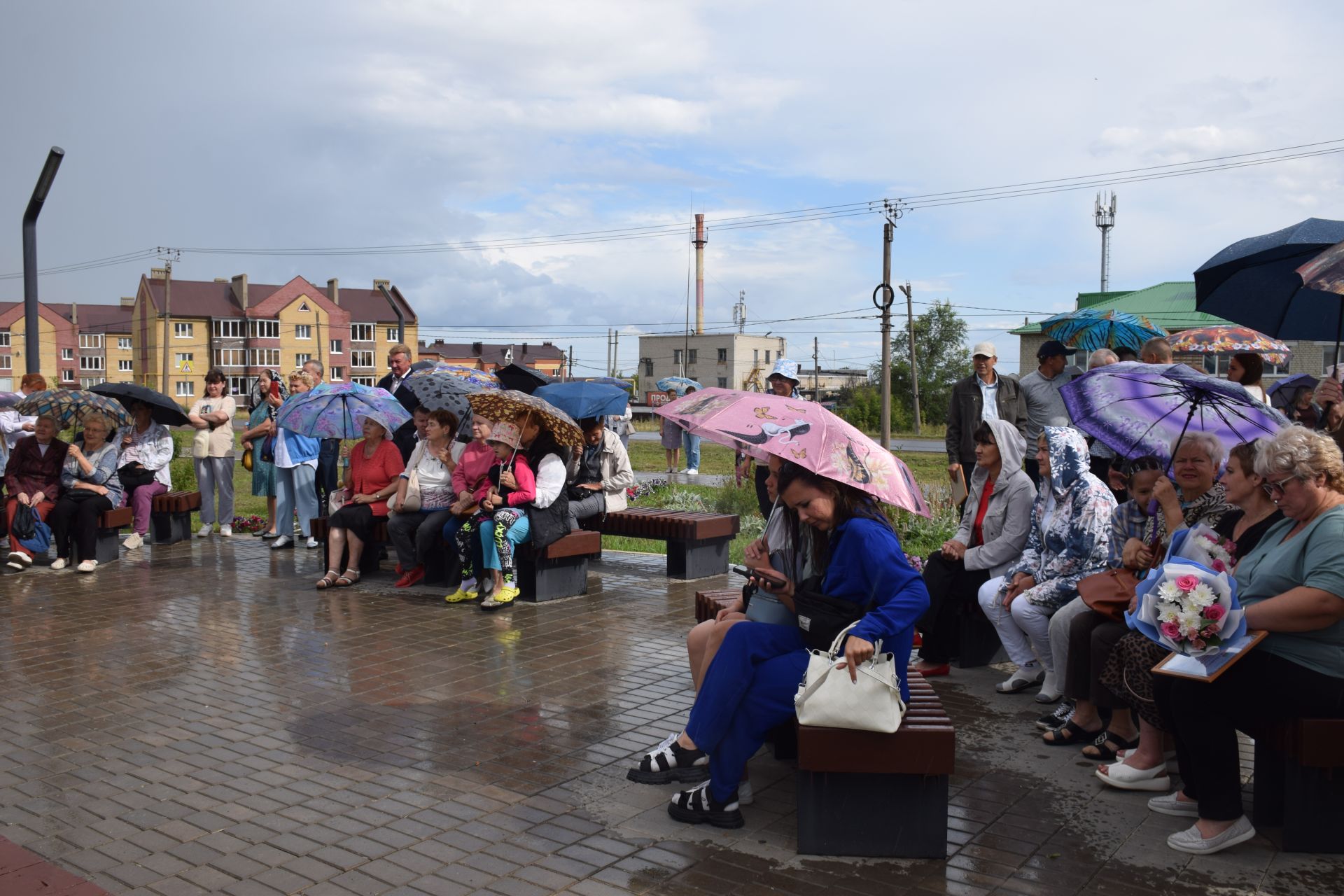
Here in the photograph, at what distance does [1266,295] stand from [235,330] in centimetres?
9552

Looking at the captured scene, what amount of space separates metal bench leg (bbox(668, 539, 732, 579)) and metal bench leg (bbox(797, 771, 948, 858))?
5768mm

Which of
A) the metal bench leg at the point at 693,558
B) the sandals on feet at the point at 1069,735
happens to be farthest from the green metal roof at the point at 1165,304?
the sandals on feet at the point at 1069,735

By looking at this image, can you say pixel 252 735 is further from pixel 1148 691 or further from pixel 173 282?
pixel 173 282

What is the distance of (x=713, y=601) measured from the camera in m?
6.32

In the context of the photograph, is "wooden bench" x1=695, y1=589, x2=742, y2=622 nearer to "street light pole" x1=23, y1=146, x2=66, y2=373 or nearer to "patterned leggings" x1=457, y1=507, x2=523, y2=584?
"patterned leggings" x1=457, y1=507, x2=523, y2=584

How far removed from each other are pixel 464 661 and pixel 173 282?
3841 inches

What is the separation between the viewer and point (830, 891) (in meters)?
3.87

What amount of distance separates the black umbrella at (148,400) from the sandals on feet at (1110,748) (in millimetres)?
9318

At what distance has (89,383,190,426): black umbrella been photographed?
1130cm

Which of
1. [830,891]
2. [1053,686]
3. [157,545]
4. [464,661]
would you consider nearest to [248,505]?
[157,545]

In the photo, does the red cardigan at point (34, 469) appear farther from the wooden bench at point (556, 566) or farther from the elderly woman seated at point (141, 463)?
the wooden bench at point (556, 566)

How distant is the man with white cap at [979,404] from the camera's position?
9867 mm

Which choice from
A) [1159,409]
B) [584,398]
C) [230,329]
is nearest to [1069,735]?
[1159,409]

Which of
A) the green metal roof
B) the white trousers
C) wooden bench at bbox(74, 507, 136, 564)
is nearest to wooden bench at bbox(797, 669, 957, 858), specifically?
the white trousers
